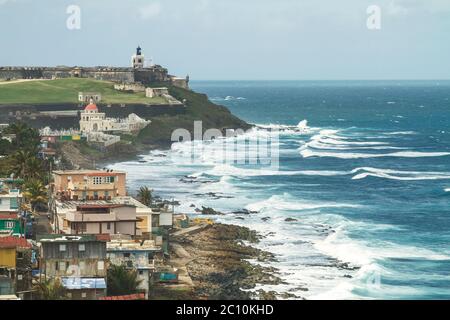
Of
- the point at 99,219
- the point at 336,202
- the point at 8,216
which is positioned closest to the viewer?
the point at 99,219

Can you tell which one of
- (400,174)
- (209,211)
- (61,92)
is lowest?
(400,174)

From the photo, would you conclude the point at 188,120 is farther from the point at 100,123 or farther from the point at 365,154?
the point at 365,154

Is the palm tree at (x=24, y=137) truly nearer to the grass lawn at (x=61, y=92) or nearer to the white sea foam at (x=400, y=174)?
the white sea foam at (x=400, y=174)

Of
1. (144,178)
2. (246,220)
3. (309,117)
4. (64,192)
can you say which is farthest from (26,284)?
(309,117)

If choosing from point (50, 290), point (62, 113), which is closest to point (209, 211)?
point (50, 290)
